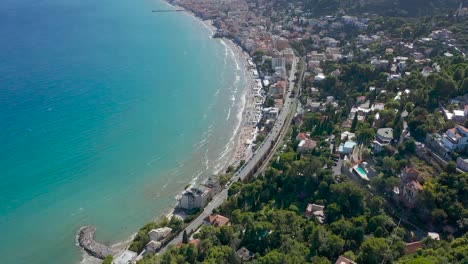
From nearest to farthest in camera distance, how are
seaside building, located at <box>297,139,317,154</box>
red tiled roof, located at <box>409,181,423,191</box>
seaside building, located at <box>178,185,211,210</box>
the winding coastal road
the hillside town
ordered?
the hillside town, red tiled roof, located at <box>409,181,423,191</box>, the winding coastal road, seaside building, located at <box>178,185,211,210</box>, seaside building, located at <box>297,139,317,154</box>

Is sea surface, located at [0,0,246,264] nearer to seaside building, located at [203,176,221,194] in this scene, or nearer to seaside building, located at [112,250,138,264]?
seaside building, located at [112,250,138,264]

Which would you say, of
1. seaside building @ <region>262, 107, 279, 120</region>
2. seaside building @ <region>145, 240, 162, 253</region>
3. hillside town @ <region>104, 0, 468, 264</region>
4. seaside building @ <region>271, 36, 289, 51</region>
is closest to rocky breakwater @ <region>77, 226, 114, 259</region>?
hillside town @ <region>104, 0, 468, 264</region>

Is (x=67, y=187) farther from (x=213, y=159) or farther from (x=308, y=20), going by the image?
(x=308, y=20)

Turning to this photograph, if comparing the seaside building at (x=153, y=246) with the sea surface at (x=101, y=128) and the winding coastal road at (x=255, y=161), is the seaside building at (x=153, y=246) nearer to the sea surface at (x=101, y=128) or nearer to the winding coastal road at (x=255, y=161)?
the winding coastal road at (x=255, y=161)

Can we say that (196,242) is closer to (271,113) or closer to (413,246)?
(413,246)

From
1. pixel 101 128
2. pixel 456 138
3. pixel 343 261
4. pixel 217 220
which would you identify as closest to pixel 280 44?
pixel 101 128

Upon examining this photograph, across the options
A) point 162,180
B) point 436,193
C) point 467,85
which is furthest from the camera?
point 162,180

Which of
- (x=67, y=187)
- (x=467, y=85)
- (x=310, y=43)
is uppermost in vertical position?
(x=467, y=85)

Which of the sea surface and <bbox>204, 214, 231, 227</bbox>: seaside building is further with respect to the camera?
the sea surface

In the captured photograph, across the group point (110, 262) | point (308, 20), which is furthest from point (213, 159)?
point (308, 20)
